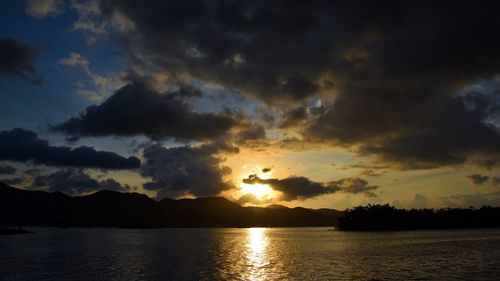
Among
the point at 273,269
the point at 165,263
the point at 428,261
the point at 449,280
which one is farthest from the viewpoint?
the point at 165,263

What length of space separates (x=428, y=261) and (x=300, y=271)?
109 ft

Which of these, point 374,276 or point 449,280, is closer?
point 449,280

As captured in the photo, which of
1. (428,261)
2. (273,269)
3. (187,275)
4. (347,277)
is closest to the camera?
(347,277)

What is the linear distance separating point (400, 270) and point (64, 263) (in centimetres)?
7866

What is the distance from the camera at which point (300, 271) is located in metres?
89.4

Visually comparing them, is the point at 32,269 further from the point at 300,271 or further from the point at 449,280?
the point at 449,280

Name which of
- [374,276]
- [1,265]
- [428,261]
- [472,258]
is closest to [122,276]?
[1,265]

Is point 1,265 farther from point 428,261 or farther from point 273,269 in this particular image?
point 428,261

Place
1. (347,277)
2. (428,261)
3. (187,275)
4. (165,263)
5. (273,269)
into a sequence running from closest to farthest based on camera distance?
1. (347,277)
2. (187,275)
3. (273,269)
4. (428,261)
5. (165,263)

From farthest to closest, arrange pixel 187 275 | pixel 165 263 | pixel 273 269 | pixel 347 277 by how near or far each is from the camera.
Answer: pixel 165 263 → pixel 273 269 → pixel 187 275 → pixel 347 277

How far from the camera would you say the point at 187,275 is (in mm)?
86312

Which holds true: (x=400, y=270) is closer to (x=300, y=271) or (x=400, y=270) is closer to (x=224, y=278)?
(x=300, y=271)

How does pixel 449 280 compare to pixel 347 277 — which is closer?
pixel 449 280

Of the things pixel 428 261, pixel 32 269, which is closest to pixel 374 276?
pixel 428 261
